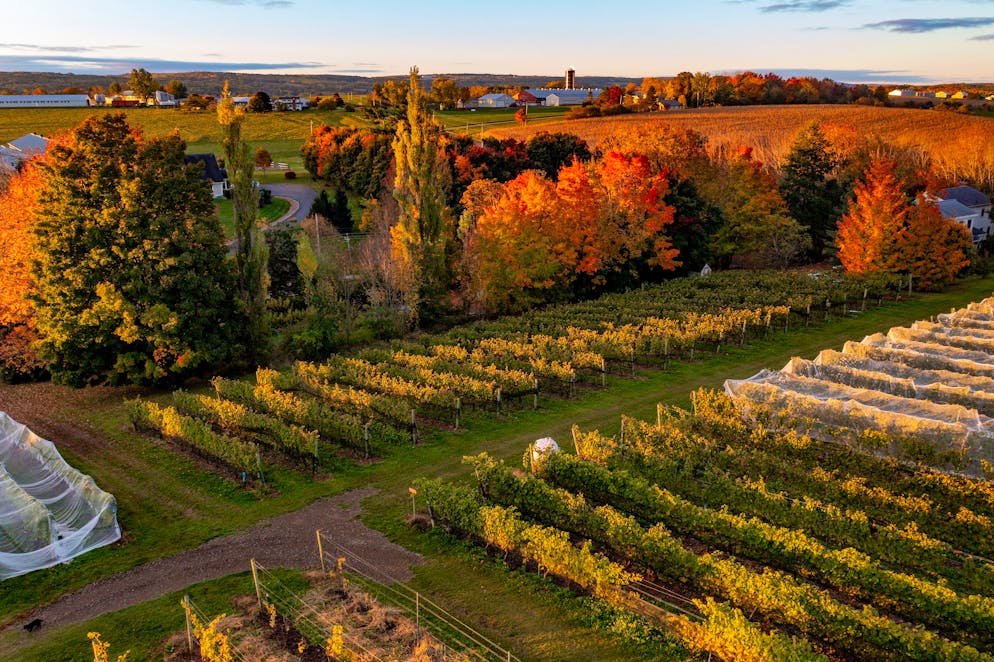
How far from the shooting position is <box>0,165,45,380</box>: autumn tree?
3162cm

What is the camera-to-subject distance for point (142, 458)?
2450 centimetres

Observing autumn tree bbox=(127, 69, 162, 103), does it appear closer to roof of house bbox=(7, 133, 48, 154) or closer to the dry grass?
roof of house bbox=(7, 133, 48, 154)

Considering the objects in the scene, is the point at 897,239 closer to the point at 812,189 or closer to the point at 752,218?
the point at 752,218

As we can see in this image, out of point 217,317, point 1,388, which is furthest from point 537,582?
point 1,388

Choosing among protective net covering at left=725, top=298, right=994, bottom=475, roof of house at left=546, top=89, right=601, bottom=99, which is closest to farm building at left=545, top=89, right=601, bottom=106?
roof of house at left=546, top=89, right=601, bottom=99

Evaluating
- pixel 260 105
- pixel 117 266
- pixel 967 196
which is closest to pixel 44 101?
pixel 260 105

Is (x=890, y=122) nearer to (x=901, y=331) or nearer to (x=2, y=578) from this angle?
(x=901, y=331)

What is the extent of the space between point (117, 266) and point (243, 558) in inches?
686

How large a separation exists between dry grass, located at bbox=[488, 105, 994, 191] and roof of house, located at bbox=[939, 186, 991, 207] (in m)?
8.20

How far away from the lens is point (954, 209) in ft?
216

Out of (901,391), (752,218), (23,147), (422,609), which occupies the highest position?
(23,147)

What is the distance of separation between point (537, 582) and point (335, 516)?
22.5 feet

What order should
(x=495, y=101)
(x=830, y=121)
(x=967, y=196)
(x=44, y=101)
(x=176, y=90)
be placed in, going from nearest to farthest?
(x=967, y=196)
(x=830, y=121)
(x=44, y=101)
(x=176, y=90)
(x=495, y=101)

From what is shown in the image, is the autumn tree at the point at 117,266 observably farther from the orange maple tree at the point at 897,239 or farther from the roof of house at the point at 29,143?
the roof of house at the point at 29,143
